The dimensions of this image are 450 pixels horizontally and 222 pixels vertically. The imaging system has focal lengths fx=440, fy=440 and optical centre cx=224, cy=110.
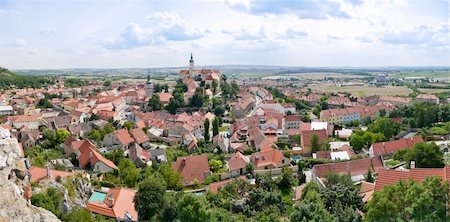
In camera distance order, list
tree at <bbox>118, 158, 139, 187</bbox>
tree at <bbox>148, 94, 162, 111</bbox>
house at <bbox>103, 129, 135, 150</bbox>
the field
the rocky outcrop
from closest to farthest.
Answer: the rocky outcrop, tree at <bbox>118, 158, 139, 187</bbox>, house at <bbox>103, 129, 135, 150</bbox>, tree at <bbox>148, 94, 162, 111</bbox>, the field

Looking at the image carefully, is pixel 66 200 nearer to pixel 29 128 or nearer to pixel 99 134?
pixel 99 134

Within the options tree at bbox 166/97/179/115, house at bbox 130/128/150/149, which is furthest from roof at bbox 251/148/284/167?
tree at bbox 166/97/179/115

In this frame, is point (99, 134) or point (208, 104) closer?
point (99, 134)

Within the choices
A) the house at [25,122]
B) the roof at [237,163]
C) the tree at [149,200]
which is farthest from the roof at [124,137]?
the tree at [149,200]

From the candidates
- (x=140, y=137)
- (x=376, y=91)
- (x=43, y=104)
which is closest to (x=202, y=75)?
(x=43, y=104)

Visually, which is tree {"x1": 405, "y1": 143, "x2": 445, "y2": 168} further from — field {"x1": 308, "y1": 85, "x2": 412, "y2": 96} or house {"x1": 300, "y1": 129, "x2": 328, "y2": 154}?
field {"x1": 308, "y1": 85, "x2": 412, "y2": 96}

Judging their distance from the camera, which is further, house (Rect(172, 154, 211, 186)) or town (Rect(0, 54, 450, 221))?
house (Rect(172, 154, 211, 186))

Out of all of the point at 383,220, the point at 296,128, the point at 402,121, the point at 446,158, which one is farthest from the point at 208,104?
the point at 383,220

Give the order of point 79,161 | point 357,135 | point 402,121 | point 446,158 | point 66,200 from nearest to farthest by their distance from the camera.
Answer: point 66,200 → point 446,158 → point 79,161 → point 357,135 → point 402,121
